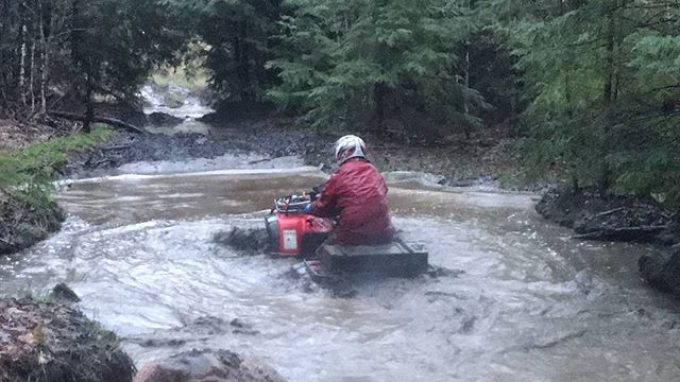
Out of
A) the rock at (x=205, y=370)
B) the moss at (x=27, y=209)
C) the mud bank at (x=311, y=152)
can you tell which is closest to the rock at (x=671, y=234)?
the mud bank at (x=311, y=152)

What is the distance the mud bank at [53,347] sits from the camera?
15.1 feet

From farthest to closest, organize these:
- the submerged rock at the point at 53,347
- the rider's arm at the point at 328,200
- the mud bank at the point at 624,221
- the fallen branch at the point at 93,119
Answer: the fallen branch at the point at 93,119
the rider's arm at the point at 328,200
the mud bank at the point at 624,221
the submerged rock at the point at 53,347

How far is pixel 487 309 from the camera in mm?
8625

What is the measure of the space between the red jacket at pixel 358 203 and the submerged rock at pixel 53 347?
4368 mm

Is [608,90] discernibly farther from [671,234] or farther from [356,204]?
[356,204]

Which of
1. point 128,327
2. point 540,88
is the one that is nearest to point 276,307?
point 128,327

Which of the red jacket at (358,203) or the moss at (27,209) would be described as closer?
the red jacket at (358,203)

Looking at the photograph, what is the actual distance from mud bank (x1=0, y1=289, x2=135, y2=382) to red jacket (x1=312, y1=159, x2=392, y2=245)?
4371 millimetres

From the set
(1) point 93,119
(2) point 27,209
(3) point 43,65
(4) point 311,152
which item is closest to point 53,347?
(2) point 27,209

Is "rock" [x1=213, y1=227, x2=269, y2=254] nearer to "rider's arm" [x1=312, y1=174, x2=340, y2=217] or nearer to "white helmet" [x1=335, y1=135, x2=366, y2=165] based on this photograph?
"rider's arm" [x1=312, y1=174, x2=340, y2=217]

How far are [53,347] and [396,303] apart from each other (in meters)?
4.59

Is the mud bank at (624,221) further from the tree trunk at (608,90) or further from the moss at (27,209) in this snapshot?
the moss at (27,209)

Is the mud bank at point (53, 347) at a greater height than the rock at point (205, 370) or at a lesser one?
greater

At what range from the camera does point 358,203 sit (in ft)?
31.9
